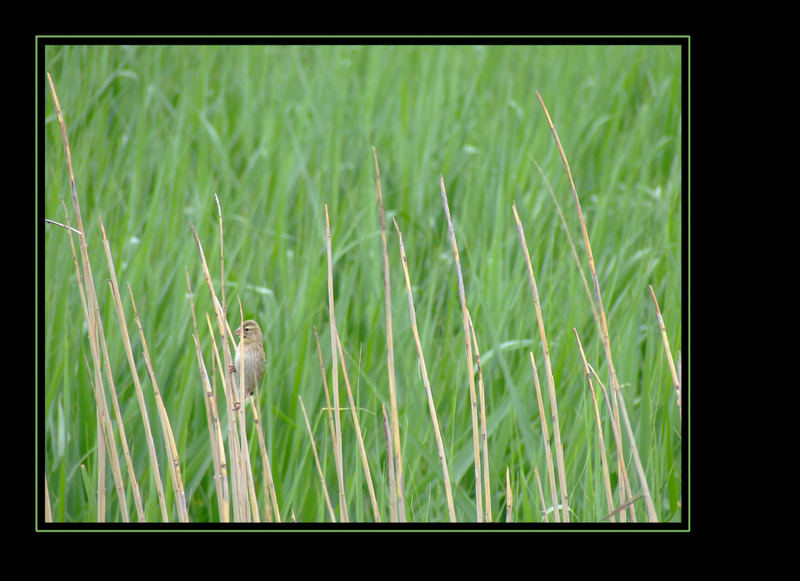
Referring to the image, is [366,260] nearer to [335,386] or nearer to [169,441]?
[335,386]

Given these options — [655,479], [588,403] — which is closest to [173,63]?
[588,403]

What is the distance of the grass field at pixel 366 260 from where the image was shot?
1.57 meters

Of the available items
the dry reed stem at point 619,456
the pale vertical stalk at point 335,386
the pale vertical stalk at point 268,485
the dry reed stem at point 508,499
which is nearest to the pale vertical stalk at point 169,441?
the pale vertical stalk at point 268,485

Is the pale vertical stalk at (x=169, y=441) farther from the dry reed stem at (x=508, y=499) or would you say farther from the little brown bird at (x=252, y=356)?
the dry reed stem at (x=508, y=499)

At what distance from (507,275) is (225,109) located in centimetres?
111

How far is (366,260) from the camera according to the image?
1.98 meters

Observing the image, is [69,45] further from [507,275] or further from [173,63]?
[507,275]

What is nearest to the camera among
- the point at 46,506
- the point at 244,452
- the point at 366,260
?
the point at 244,452

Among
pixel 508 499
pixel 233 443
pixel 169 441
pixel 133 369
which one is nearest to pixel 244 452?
pixel 233 443

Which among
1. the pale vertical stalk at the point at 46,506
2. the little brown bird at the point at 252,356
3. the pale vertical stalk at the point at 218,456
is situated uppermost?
the little brown bird at the point at 252,356

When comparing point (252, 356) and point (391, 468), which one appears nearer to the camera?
point (391, 468)

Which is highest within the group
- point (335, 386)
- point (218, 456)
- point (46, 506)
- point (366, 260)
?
point (366, 260)

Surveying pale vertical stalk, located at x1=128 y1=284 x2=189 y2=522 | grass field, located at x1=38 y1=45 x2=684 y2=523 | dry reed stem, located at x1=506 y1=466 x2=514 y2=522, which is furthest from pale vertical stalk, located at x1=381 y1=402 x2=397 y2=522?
pale vertical stalk, located at x1=128 y1=284 x2=189 y2=522

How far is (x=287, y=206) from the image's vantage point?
7.02 feet
